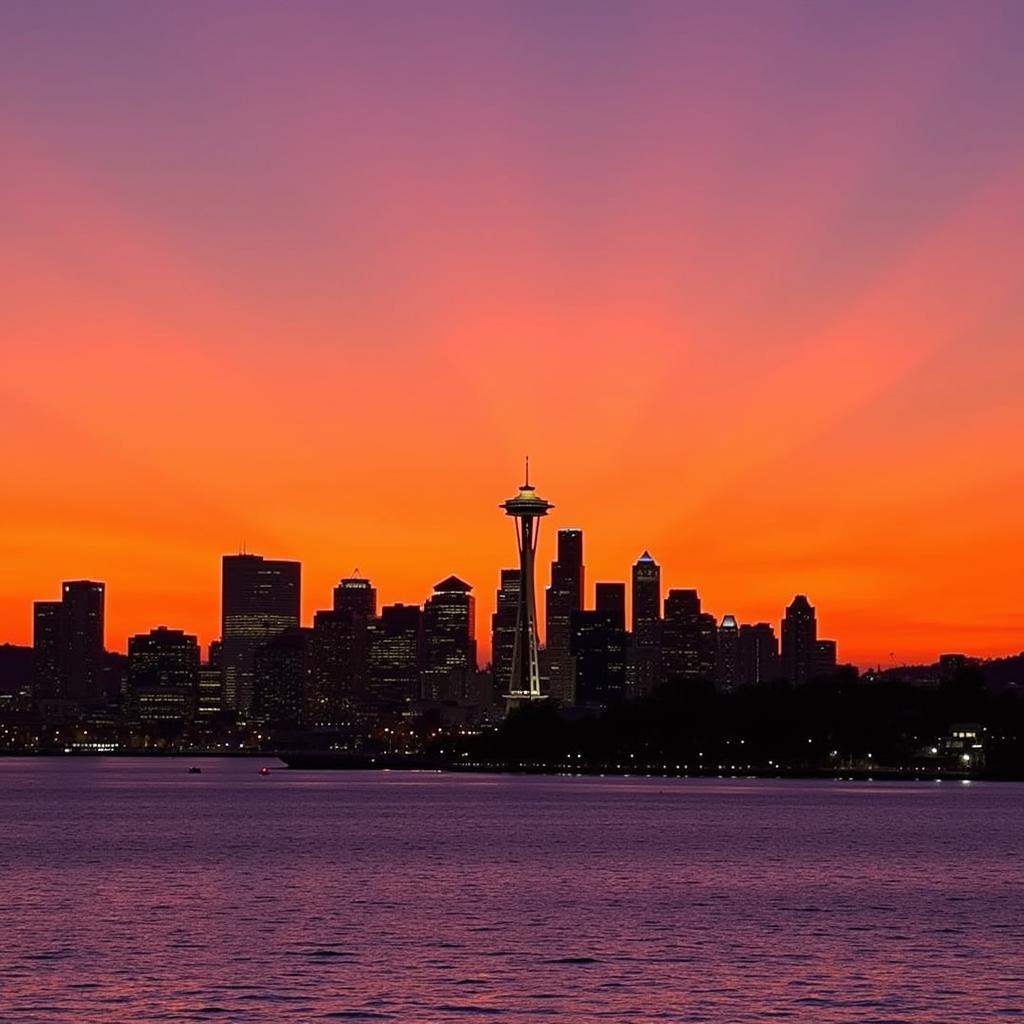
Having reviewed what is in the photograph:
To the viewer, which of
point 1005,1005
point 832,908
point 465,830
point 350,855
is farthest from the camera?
point 465,830

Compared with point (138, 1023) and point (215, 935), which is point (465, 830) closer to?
point (215, 935)

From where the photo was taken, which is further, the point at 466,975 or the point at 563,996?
the point at 466,975

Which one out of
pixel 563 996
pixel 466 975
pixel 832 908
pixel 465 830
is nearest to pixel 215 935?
pixel 466 975

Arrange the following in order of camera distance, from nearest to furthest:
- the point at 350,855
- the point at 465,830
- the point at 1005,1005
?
the point at 1005,1005
the point at 350,855
the point at 465,830

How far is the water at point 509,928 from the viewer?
59594 millimetres

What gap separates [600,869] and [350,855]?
1785cm

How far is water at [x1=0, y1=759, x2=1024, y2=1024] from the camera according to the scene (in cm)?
5959

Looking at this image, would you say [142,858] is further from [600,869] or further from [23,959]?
[23,959]

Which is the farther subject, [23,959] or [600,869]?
[600,869]

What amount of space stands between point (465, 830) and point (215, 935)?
82509mm

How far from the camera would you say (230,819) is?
181500 millimetres

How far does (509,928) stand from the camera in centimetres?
8031

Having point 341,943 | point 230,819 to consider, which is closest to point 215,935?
point 341,943

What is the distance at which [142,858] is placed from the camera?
122 meters
